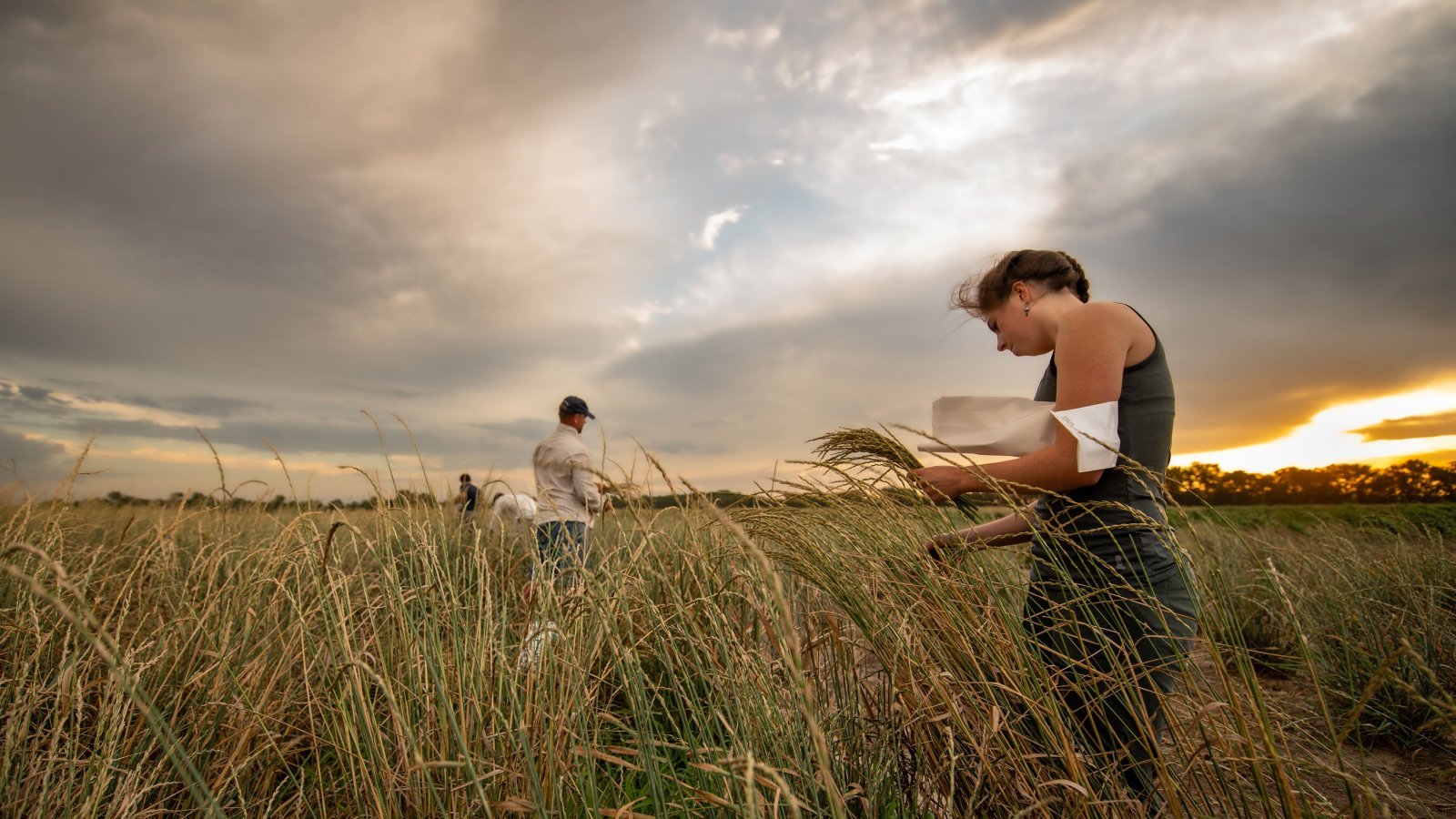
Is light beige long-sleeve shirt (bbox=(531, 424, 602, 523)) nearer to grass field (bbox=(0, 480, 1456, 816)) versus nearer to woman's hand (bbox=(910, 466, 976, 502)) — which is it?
grass field (bbox=(0, 480, 1456, 816))

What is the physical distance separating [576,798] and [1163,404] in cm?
185

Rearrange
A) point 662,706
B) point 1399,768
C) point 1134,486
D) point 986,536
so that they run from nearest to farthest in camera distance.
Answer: point 1134,486 < point 986,536 < point 662,706 < point 1399,768

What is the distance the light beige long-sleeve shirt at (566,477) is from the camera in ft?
19.3

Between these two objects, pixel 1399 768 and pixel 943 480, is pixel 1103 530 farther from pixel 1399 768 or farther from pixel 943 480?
pixel 1399 768

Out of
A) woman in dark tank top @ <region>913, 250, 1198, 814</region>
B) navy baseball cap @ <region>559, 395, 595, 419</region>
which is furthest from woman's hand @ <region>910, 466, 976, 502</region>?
navy baseball cap @ <region>559, 395, 595, 419</region>

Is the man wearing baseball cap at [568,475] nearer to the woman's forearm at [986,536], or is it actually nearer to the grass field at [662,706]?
the grass field at [662,706]

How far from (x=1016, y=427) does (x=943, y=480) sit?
232 millimetres

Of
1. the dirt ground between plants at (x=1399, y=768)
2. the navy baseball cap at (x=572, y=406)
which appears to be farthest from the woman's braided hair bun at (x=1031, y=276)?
the navy baseball cap at (x=572, y=406)

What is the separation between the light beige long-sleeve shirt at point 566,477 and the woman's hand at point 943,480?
4306 millimetres

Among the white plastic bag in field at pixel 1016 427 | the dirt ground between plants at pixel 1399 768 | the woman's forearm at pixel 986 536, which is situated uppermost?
the white plastic bag in field at pixel 1016 427

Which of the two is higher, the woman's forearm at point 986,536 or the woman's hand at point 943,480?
the woman's hand at point 943,480

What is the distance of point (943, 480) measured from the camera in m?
1.72

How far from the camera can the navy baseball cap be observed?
6.81m

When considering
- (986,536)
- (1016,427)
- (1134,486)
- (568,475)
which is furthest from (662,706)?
(568,475)
